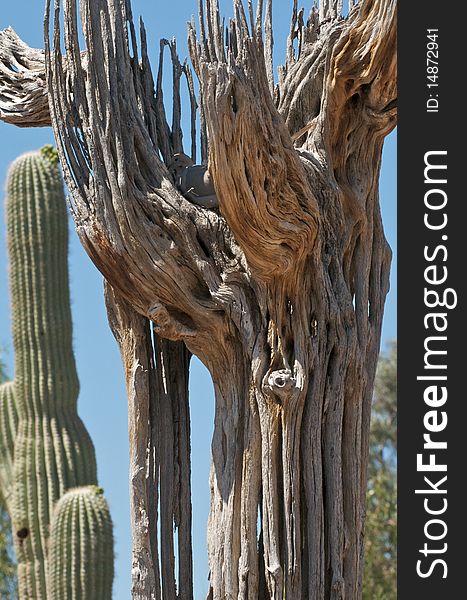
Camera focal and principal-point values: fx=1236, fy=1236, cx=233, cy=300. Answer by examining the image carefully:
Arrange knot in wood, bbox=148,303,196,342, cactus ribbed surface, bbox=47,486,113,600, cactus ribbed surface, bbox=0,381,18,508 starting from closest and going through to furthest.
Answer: knot in wood, bbox=148,303,196,342, cactus ribbed surface, bbox=47,486,113,600, cactus ribbed surface, bbox=0,381,18,508

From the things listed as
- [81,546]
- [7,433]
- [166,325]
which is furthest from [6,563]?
[166,325]

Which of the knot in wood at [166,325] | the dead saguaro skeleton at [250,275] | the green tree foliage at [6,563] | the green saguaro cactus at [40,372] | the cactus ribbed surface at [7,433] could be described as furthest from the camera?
the green tree foliage at [6,563]

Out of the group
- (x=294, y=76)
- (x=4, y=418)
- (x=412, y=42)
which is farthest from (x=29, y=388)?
(x=412, y=42)

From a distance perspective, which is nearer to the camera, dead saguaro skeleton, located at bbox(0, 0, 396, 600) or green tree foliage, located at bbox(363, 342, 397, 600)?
dead saguaro skeleton, located at bbox(0, 0, 396, 600)

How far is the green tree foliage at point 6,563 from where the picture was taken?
432 inches

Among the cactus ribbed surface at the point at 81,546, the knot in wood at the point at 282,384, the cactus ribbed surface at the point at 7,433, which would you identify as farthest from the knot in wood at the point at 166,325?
the cactus ribbed surface at the point at 7,433

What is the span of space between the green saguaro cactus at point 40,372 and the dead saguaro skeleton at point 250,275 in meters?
4.23

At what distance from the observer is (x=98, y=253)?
4109 mm

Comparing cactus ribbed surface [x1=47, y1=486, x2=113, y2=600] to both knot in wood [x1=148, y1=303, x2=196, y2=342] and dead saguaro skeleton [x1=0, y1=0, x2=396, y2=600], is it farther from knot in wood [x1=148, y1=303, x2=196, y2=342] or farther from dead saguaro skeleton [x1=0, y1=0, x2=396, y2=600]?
knot in wood [x1=148, y1=303, x2=196, y2=342]

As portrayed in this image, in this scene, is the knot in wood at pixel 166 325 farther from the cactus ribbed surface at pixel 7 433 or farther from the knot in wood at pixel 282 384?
the cactus ribbed surface at pixel 7 433

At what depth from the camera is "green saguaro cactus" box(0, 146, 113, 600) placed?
8.52 metres

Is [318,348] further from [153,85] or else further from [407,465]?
[153,85]

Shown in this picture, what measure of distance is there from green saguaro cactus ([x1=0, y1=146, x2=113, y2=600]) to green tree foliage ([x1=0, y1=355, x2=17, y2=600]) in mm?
2277

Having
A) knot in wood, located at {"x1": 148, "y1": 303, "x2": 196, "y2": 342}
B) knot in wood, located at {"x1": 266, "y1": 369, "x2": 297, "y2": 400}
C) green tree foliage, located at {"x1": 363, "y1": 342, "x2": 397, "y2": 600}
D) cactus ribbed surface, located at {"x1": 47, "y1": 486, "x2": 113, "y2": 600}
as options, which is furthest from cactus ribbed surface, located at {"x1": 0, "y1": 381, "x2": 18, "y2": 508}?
knot in wood, located at {"x1": 266, "y1": 369, "x2": 297, "y2": 400}
